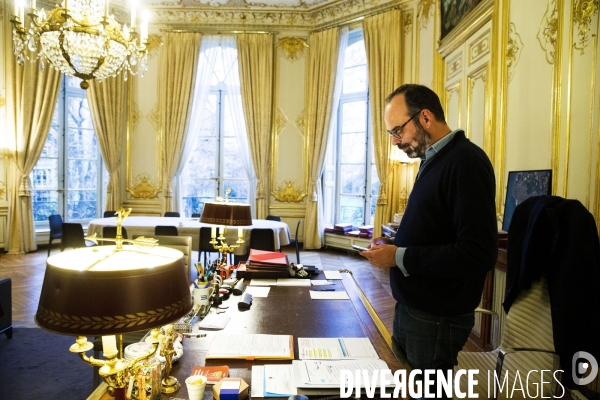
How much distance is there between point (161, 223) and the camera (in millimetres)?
5551

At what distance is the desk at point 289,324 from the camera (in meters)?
1.29

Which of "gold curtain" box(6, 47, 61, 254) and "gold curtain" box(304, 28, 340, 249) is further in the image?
"gold curtain" box(304, 28, 340, 249)

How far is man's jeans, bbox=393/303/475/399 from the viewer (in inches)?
55.7

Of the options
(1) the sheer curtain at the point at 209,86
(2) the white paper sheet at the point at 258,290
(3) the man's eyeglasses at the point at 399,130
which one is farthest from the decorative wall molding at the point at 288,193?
(3) the man's eyeglasses at the point at 399,130

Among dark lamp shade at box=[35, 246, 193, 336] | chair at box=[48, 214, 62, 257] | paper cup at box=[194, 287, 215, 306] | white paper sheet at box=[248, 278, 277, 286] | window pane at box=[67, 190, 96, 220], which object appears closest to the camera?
dark lamp shade at box=[35, 246, 193, 336]

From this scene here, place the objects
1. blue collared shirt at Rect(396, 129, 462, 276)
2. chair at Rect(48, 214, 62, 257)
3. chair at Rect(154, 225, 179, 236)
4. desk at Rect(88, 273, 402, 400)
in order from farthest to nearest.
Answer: chair at Rect(48, 214, 62, 257)
chair at Rect(154, 225, 179, 236)
blue collared shirt at Rect(396, 129, 462, 276)
desk at Rect(88, 273, 402, 400)

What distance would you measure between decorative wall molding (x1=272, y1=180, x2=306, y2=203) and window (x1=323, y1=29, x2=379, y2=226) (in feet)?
1.74

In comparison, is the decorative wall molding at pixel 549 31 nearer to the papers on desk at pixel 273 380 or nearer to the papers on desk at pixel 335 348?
the papers on desk at pixel 335 348

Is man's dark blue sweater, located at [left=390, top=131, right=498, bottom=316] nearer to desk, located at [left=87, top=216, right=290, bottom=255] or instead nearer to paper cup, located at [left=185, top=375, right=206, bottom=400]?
paper cup, located at [left=185, top=375, right=206, bottom=400]

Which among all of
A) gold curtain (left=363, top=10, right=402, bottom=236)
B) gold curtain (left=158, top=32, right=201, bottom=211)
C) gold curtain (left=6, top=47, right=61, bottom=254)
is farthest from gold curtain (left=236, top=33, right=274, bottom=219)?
gold curtain (left=6, top=47, right=61, bottom=254)

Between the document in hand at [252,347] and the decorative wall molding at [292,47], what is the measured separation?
23.0 ft

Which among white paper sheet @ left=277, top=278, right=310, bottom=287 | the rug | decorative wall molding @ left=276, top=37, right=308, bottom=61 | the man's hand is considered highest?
decorative wall molding @ left=276, top=37, right=308, bottom=61

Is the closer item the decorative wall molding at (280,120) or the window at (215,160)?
the decorative wall molding at (280,120)

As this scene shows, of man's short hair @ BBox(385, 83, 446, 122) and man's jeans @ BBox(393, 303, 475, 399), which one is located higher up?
man's short hair @ BBox(385, 83, 446, 122)
